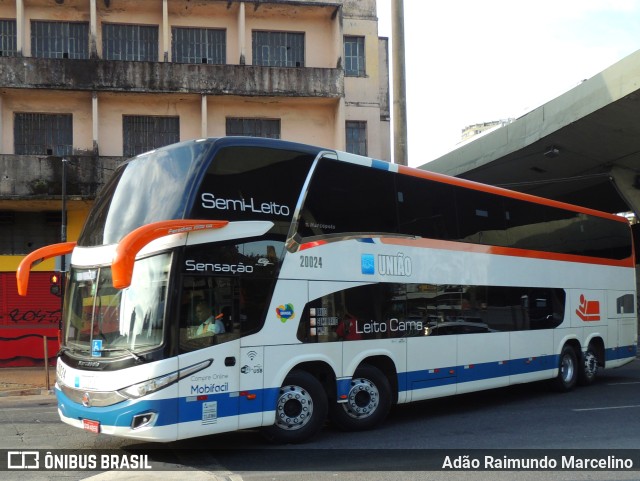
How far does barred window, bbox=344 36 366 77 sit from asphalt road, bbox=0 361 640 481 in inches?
702

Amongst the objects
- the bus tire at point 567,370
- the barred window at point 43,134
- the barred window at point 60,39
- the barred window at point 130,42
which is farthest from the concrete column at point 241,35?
the bus tire at point 567,370

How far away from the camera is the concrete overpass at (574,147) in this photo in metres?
18.5

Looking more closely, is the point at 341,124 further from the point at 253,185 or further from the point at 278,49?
the point at 253,185

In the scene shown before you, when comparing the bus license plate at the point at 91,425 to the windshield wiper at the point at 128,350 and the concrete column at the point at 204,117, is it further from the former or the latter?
the concrete column at the point at 204,117

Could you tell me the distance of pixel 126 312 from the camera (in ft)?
26.3

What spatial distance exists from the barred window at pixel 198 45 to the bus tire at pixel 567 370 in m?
16.9

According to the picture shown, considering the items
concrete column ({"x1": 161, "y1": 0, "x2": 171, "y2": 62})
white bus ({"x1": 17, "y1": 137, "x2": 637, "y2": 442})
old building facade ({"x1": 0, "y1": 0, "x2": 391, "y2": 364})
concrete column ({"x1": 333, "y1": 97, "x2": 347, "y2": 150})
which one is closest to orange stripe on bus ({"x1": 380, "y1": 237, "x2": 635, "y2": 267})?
white bus ({"x1": 17, "y1": 137, "x2": 637, "y2": 442})

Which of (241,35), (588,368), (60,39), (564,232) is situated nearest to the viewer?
(564,232)

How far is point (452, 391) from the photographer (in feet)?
38.5

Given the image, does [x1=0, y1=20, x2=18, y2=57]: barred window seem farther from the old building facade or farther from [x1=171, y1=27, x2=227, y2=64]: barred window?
[x1=171, y1=27, x2=227, y2=64]: barred window

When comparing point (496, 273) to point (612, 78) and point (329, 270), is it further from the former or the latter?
point (612, 78)

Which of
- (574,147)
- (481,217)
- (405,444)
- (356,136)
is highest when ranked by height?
(356,136)

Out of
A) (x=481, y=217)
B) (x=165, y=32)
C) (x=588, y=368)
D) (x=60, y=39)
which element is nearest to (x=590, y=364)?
(x=588, y=368)

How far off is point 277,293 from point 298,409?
1606 mm
